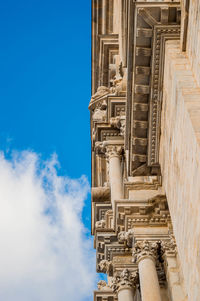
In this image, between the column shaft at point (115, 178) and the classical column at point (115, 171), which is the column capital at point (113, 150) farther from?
the column shaft at point (115, 178)

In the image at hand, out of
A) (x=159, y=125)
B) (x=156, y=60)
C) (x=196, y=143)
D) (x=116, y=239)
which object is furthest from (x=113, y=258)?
(x=196, y=143)

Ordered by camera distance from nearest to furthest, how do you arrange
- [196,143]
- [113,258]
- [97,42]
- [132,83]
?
[196,143], [132,83], [113,258], [97,42]

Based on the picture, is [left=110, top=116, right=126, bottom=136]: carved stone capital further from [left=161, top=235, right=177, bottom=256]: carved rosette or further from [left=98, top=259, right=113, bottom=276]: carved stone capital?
[left=161, top=235, right=177, bottom=256]: carved rosette

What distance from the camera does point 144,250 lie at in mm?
16641

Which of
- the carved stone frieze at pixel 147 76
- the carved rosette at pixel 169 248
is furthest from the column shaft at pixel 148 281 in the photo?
the carved stone frieze at pixel 147 76

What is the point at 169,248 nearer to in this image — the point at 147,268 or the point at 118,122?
the point at 147,268

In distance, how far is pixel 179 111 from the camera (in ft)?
39.4

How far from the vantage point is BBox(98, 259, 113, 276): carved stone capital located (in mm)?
19078

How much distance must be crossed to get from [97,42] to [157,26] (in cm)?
1770

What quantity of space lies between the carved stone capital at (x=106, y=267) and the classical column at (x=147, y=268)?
8.29 ft

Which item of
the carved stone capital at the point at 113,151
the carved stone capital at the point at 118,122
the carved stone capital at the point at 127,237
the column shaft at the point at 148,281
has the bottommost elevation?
the column shaft at the point at 148,281

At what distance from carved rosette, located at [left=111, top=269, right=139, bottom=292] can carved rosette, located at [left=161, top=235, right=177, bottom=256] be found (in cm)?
143

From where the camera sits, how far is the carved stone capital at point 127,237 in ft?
57.3

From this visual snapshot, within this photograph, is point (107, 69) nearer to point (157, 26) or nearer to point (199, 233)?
point (157, 26)
